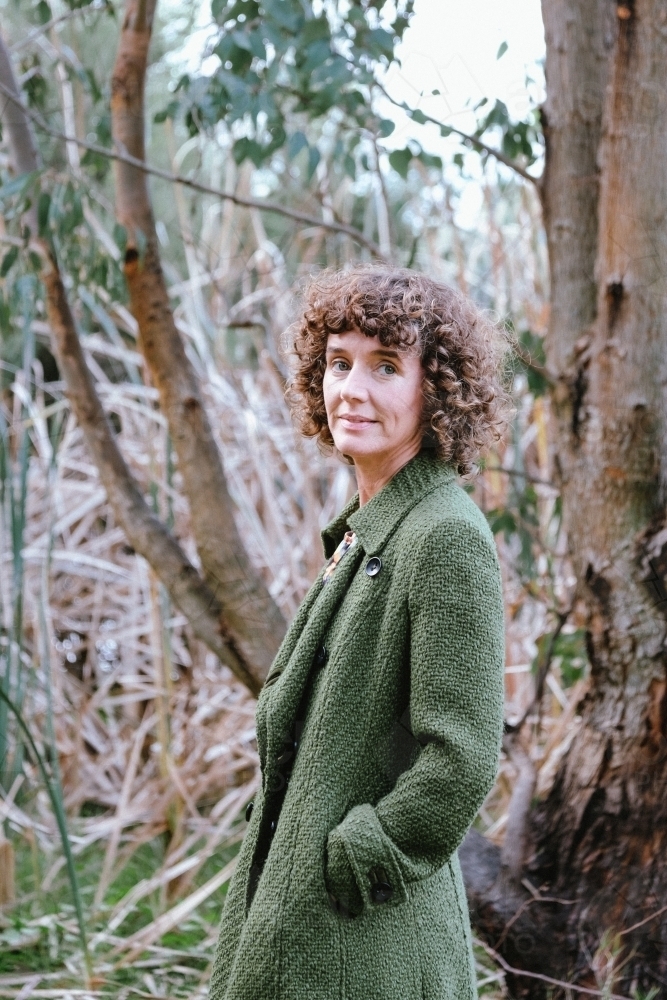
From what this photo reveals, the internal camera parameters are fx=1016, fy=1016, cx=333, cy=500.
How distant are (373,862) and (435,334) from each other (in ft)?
2.21

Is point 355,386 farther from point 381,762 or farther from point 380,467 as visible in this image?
point 381,762

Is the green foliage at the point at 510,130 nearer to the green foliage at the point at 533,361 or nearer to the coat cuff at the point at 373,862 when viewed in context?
the green foliage at the point at 533,361

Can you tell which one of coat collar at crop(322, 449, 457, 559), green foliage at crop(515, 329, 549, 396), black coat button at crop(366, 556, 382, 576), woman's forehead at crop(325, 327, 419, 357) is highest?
green foliage at crop(515, 329, 549, 396)

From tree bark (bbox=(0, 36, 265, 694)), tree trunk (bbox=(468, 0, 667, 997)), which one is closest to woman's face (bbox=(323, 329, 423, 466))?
tree trunk (bbox=(468, 0, 667, 997))

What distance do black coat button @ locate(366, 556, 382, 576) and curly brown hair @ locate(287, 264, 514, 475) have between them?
18 centimetres

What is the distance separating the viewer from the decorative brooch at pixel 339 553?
146cm

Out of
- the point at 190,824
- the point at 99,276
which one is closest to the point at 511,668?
the point at 190,824

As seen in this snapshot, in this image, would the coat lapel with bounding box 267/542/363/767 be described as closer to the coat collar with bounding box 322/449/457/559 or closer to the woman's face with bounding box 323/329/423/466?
the coat collar with bounding box 322/449/457/559

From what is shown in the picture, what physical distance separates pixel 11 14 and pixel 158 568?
3.42 m

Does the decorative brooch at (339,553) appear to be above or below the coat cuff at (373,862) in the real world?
above

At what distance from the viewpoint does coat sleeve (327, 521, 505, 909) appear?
1.16 meters

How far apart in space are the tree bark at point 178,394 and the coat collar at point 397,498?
931 mm

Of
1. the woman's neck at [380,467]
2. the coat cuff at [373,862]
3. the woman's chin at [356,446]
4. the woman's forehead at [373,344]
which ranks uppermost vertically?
the woman's forehead at [373,344]

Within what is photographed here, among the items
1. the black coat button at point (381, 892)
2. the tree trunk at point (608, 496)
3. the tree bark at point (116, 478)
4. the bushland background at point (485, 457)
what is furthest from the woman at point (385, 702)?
the tree bark at point (116, 478)
